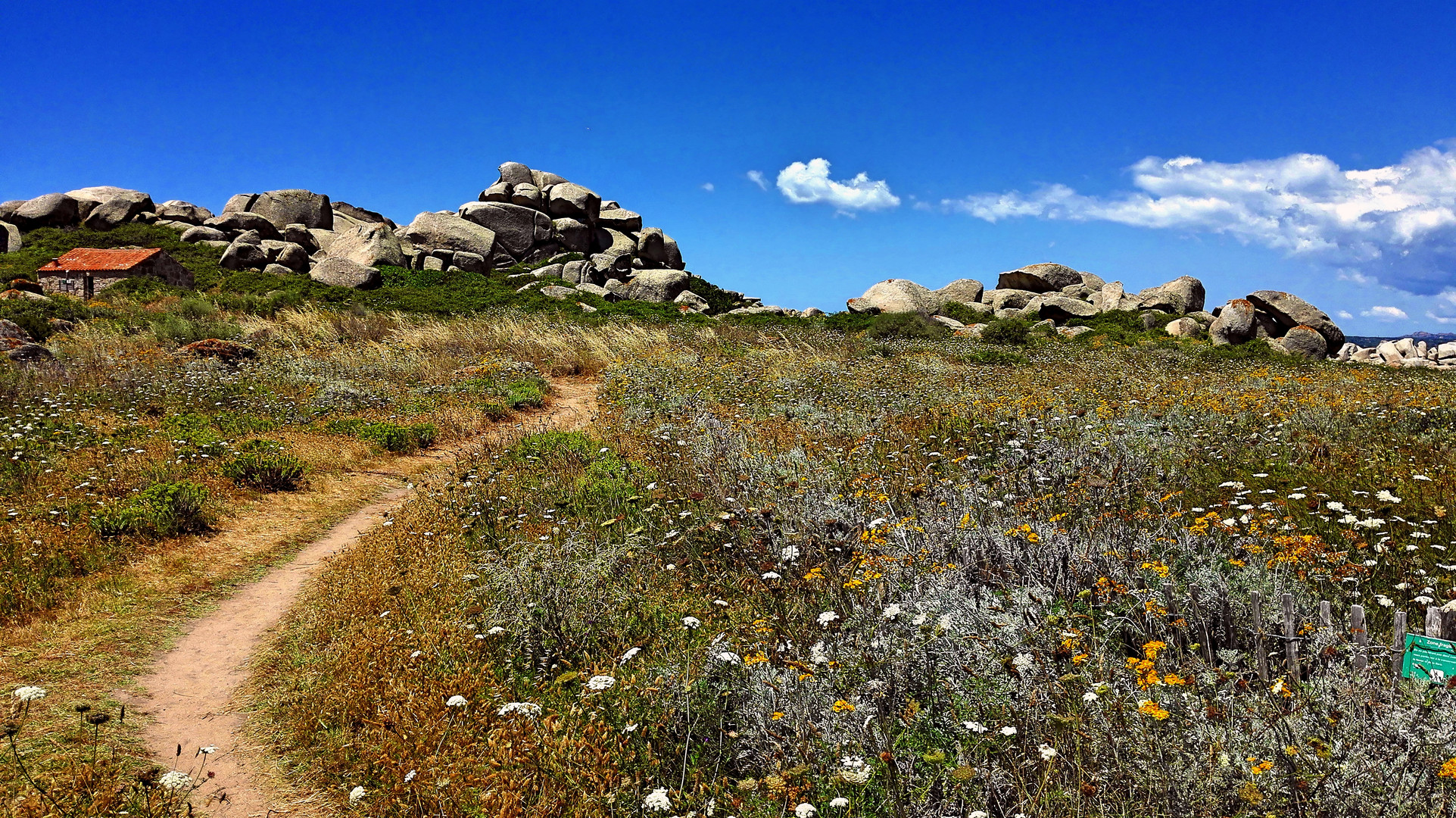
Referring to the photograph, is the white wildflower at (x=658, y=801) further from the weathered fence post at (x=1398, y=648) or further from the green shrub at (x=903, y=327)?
the green shrub at (x=903, y=327)

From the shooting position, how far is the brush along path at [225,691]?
12.8 feet

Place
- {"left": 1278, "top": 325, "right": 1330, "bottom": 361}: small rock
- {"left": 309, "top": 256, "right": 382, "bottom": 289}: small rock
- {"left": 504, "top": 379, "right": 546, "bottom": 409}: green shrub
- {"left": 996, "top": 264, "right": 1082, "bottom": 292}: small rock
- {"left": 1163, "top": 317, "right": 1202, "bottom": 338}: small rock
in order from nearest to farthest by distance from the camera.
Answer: {"left": 504, "top": 379, "right": 546, "bottom": 409}: green shrub, {"left": 1278, "top": 325, "right": 1330, "bottom": 361}: small rock, {"left": 1163, "top": 317, "right": 1202, "bottom": 338}: small rock, {"left": 309, "top": 256, "right": 382, "bottom": 289}: small rock, {"left": 996, "top": 264, "right": 1082, "bottom": 292}: small rock

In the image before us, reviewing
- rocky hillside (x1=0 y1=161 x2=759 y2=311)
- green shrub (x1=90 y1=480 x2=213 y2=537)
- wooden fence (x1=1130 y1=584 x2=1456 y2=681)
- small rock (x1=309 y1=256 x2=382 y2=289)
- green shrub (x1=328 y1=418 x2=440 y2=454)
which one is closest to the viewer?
wooden fence (x1=1130 y1=584 x2=1456 y2=681)

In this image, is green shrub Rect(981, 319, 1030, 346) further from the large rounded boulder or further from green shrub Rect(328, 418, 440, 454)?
green shrub Rect(328, 418, 440, 454)

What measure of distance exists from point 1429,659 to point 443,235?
4766cm

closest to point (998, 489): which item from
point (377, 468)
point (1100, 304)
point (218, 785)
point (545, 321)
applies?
point (218, 785)

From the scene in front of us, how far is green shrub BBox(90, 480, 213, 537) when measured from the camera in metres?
7.04

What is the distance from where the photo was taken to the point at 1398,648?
3031mm

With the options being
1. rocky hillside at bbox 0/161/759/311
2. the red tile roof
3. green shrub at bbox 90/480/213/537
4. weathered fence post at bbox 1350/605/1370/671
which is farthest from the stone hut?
weathered fence post at bbox 1350/605/1370/671

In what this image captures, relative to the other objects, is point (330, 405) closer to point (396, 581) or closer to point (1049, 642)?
point (396, 581)

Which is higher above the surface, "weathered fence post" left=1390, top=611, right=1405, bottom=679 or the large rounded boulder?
the large rounded boulder

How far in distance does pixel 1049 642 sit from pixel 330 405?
12758 millimetres

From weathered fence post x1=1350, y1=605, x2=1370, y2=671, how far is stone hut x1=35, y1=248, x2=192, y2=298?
4207 cm

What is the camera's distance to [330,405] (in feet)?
42.7
